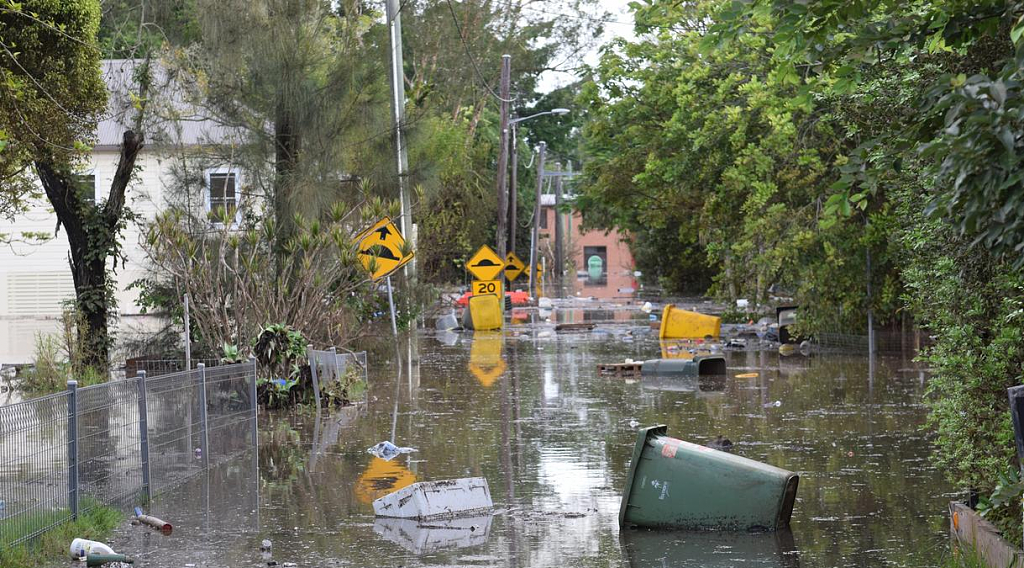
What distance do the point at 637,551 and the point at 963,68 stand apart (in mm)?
4004

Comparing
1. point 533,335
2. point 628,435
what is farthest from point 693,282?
point 628,435

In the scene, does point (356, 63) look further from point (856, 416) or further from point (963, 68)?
point (963, 68)

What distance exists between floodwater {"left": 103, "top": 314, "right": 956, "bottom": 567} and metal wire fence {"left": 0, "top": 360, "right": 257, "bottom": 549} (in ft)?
1.05

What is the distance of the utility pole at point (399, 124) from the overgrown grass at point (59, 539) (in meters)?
12.4

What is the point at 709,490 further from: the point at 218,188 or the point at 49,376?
the point at 218,188

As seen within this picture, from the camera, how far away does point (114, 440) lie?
9805 millimetres

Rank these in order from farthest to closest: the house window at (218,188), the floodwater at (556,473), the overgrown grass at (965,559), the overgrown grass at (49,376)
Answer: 1. the house window at (218,188)
2. the overgrown grass at (49,376)
3. the floodwater at (556,473)
4. the overgrown grass at (965,559)

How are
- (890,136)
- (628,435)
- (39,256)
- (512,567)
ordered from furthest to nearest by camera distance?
(39,256) < (628,435) < (512,567) < (890,136)

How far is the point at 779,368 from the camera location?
890 inches

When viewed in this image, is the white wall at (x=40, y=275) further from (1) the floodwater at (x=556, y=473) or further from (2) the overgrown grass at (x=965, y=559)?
(2) the overgrown grass at (x=965, y=559)

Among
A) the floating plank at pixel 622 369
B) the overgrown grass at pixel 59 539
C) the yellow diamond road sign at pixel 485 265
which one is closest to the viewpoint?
the overgrown grass at pixel 59 539

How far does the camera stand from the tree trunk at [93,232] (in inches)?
816

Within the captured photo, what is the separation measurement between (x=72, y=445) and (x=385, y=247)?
12.7 m

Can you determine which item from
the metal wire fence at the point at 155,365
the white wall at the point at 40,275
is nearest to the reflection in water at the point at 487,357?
the metal wire fence at the point at 155,365
